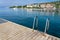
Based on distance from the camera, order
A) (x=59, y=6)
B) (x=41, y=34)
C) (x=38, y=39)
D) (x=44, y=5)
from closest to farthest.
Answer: (x=38, y=39) → (x=41, y=34) → (x=59, y=6) → (x=44, y=5)

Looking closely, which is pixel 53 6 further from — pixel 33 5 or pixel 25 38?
pixel 25 38

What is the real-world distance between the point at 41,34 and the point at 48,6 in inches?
4253

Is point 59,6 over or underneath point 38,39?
underneath

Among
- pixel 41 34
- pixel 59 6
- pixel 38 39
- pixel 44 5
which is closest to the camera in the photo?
pixel 38 39

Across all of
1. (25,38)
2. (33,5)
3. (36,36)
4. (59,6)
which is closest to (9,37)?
(25,38)

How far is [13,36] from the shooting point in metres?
9.25

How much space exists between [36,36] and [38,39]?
56 centimetres

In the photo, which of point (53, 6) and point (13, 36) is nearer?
point (13, 36)

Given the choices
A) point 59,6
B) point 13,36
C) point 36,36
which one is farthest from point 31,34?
point 59,6

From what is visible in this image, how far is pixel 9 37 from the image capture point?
901 centimetres

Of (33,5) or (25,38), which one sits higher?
(25,38)

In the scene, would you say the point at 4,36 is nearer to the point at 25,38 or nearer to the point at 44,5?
the point at 25,38

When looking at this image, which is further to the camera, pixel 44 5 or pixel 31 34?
pixel 44 5

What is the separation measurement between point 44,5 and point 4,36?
113076mm
